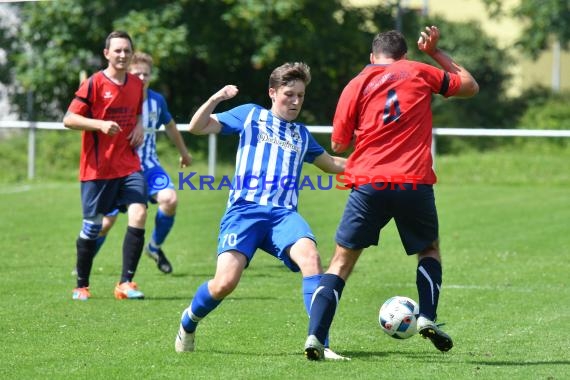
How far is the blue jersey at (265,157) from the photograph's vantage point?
6738 millimetres

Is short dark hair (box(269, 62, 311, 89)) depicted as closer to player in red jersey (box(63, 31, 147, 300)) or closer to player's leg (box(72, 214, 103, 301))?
player in red jersey (box(63, 31, 147, 300))

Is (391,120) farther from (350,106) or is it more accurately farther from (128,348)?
(128,348)

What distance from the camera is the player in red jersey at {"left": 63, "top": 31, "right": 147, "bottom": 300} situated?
356 inches

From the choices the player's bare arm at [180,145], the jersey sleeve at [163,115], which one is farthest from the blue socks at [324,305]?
the jersey sleeve at [163,115]

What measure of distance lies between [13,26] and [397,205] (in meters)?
21.6

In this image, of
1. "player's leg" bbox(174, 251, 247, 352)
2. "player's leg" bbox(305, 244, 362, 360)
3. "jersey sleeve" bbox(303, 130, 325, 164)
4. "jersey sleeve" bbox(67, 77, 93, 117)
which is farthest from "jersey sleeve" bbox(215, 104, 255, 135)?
"jersey sleeve" bbox(67, 77, 93, 117)

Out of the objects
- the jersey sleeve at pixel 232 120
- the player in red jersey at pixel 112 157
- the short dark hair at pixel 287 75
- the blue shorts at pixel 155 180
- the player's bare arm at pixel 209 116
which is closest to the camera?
the player's bare arm at pixel 209 116

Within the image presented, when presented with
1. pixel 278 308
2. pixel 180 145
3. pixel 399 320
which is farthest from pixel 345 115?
pixel 180 145

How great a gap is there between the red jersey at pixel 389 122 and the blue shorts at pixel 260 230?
53 cm

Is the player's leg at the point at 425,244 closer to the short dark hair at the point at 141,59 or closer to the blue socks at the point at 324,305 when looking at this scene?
the blue socks at the point at 324,305

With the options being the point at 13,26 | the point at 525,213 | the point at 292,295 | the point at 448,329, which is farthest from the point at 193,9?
the point at 448,329

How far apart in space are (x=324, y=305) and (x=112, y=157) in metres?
3.39

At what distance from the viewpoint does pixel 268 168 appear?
6.73m

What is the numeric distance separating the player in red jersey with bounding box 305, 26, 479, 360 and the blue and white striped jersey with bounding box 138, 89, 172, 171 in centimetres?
454
